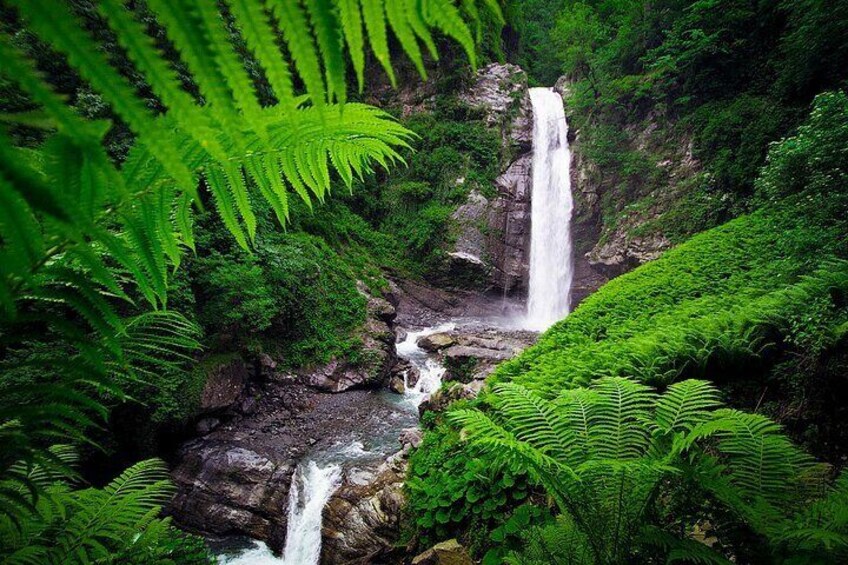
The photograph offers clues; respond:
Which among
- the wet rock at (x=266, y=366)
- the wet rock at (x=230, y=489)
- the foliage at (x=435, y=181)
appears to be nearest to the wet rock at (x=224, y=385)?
the wet rock at (x=266, y=366)

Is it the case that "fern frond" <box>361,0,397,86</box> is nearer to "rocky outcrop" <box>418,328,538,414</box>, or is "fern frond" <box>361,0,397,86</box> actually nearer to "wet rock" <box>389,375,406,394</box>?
"rocky outcrop" <box>418,328,538,414</box>

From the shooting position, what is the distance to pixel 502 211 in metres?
15.6

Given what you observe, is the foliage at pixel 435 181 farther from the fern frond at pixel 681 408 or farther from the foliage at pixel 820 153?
the fern frond at pixel 681 408

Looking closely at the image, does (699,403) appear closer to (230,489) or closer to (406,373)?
(230,489)

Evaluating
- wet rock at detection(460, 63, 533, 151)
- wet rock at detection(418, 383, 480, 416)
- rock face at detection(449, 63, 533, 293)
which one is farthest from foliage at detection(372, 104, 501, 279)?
wet rock at detection(418, 383, 480, 416)

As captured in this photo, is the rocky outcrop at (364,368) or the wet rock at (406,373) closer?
the rocky outcrop at (364,368)

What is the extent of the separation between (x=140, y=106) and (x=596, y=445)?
214 centimetres

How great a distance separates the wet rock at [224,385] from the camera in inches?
236

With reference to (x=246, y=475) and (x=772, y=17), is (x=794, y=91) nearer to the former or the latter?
(x=772, y=17)

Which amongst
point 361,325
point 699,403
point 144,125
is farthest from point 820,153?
point 361,325

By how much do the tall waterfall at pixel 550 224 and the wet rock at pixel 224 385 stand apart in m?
9.83

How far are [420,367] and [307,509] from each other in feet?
15.1

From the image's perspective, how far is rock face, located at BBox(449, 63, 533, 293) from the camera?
48.3ft

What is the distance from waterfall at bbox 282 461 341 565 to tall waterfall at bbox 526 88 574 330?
9.58m
